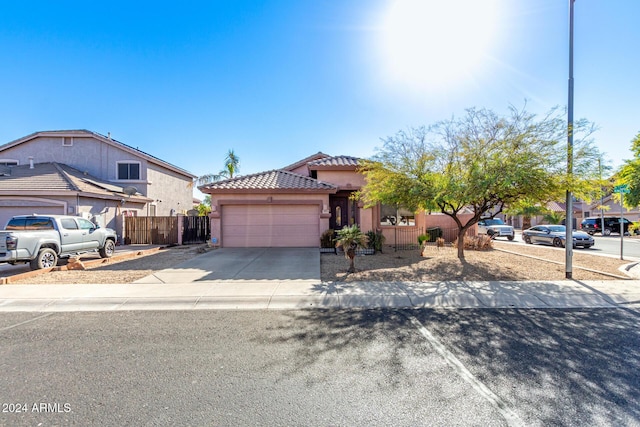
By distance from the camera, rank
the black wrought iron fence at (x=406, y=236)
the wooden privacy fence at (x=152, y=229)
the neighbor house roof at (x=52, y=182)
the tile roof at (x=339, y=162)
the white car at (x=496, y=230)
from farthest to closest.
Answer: the white car at (x=496, y=230) → the wooden privacy fence at (x=152, y=229) → the tile roof at (x=339, y=162) → the black wrought iron fence at (x=406, y=236) → the neighbor house roof at (x=52, y=182)

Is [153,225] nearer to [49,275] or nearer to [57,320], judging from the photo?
[49,275]

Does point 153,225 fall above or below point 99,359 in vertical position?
above

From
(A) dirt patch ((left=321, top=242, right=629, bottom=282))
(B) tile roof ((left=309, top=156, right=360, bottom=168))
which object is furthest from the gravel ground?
(B) tile roof ((left=309, top=156, right=360, bottom=168))

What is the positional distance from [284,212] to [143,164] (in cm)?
1264

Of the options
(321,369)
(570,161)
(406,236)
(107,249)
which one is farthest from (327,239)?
(321,369)

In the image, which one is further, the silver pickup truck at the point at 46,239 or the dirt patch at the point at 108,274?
the silver pickup truck at the point at 46,239

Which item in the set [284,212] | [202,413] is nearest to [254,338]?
[202,413]

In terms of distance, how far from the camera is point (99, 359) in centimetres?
401

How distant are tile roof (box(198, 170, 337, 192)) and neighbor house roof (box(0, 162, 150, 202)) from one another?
701 centimetres

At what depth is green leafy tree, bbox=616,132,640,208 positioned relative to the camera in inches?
341

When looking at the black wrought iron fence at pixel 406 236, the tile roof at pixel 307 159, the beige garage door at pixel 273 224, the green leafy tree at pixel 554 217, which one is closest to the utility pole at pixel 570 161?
the black wrought iron fence at pixel 406 236

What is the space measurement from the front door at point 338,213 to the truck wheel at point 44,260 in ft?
37.2

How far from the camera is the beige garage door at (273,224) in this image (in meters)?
14.7

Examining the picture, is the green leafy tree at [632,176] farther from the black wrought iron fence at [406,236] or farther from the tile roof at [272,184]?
the tile roof at [272,184]
